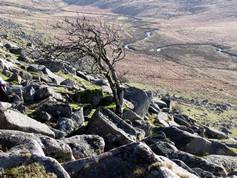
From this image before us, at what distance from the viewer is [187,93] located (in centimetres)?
11281

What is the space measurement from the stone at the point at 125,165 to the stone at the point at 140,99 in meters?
25.9

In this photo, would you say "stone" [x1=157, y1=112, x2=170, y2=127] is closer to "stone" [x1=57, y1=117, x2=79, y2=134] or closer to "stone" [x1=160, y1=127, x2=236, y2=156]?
"stone" [x1=160, y1=127, x2=236, y2=156]

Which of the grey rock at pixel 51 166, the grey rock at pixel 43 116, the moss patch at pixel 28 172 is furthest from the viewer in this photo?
the grey rock at pixel 43 116

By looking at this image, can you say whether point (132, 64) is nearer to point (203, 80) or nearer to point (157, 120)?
point (203, 80)

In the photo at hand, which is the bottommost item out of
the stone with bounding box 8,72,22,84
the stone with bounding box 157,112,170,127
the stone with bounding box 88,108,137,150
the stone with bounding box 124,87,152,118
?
the stone with bounding box 157,112,170,127

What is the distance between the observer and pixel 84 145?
1945 cm

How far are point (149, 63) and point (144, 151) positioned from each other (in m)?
141

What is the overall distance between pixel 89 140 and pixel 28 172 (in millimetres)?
7851

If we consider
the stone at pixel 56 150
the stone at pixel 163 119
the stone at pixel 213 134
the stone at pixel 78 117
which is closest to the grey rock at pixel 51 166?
the stone at pixel 56 150

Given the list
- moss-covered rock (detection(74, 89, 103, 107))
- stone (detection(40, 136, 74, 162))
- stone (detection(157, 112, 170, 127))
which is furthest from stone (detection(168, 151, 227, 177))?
stone (detection(157, 112, 170, 127))

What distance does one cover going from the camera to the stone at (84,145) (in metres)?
18.8

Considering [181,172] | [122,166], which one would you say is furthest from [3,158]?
[181,172]

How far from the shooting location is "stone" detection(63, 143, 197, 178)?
13.7 metres

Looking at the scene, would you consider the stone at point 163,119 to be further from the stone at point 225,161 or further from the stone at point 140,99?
the stone at point 225,161
